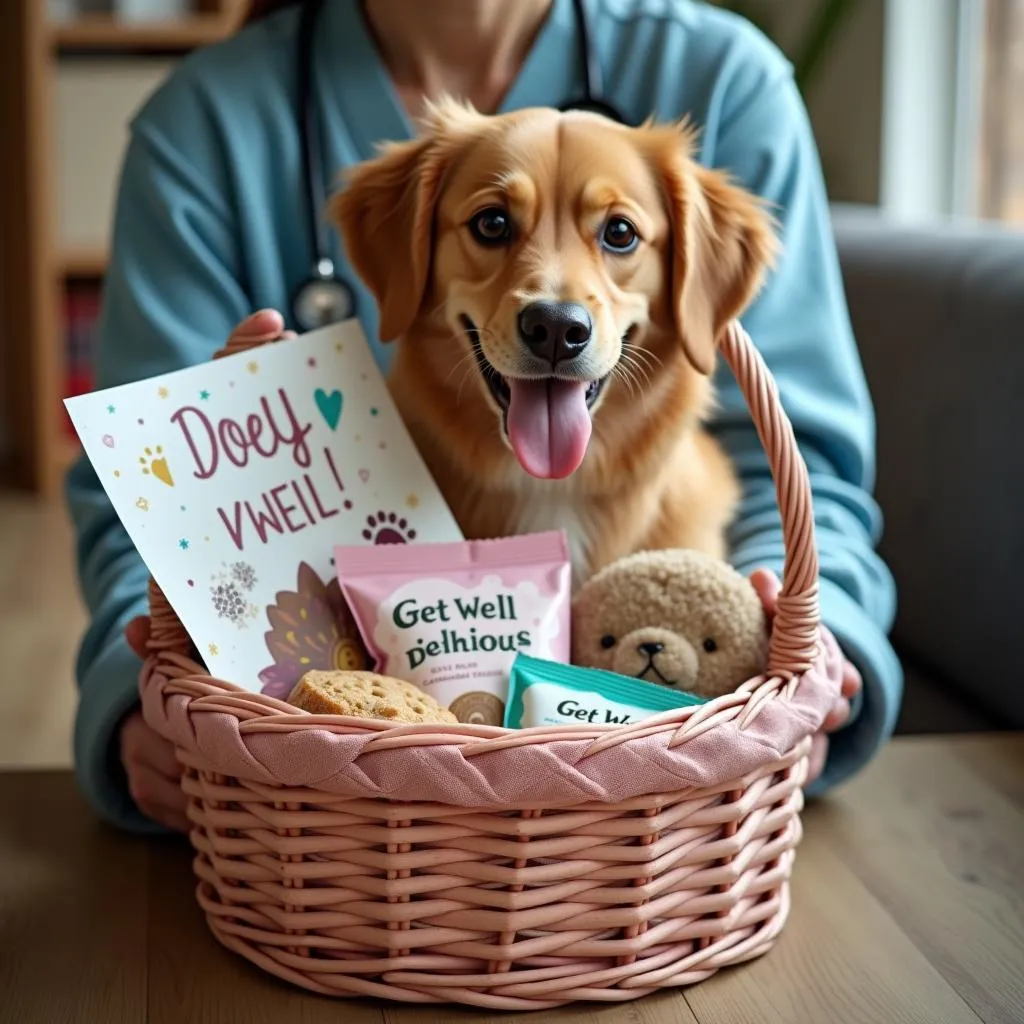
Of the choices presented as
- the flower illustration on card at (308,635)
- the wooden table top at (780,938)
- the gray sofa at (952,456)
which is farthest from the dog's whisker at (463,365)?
the gray sofa at (952,456)

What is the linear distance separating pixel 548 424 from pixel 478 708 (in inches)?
9.2

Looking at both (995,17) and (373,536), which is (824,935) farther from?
(995,17)

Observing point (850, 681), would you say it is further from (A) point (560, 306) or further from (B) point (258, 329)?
(B) point (258, 329)

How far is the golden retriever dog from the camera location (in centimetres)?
103

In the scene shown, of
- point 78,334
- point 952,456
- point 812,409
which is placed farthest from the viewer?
point 78,334

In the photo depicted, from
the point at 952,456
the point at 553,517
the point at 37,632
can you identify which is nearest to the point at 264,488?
the point at 553,517

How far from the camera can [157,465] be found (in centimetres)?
92

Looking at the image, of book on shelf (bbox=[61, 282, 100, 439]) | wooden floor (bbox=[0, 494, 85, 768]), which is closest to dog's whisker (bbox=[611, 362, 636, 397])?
wooden floor (bbox=[0, 494, 85, 768])

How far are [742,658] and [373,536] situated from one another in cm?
29

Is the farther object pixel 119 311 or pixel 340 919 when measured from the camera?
pixel 119 311

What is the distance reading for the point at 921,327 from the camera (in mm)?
1820

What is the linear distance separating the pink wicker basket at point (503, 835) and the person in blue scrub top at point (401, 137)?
1.52 feet

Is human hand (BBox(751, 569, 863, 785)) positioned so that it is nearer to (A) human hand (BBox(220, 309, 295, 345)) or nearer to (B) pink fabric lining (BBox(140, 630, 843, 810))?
(B) pink fabric lining (BBox(140, 630, 843, 810))

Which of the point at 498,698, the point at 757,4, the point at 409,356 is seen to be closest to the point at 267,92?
the point at 409,356
